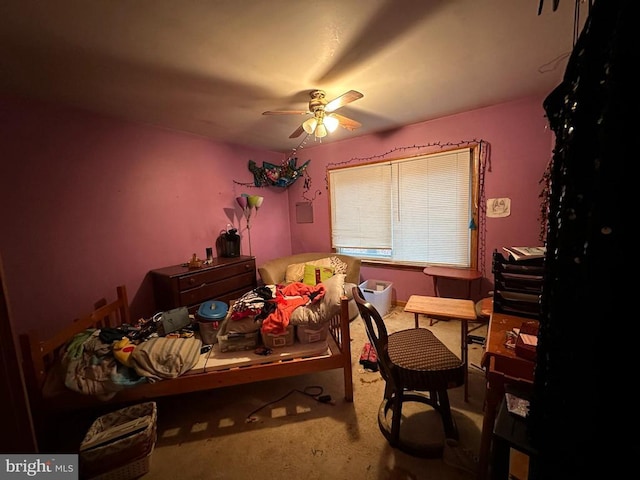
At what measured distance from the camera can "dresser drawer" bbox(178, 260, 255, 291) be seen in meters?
2.66

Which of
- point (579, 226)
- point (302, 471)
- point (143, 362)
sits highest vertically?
point (579, 226)

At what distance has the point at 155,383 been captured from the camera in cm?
156

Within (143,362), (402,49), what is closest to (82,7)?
(402,49)

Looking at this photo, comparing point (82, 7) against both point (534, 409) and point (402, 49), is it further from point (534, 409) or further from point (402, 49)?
point (534, 409)

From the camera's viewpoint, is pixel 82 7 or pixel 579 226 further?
pixel 82 7

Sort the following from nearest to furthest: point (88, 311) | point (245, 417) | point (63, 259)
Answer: point (245, 417) < point (63, 259) < point (88, 311)

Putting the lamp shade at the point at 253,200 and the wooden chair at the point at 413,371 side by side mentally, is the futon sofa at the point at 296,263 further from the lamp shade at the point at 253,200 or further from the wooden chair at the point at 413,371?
the wooden chair at the point at 413,371

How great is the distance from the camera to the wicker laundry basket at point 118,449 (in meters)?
1.32

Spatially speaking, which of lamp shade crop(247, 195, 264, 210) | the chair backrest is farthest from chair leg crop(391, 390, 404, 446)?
lamp shade crop(247, 195, 264, 210)

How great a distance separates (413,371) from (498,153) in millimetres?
2599

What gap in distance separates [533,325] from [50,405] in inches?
105

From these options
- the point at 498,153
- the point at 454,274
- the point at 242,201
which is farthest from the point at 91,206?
the point at 498,153

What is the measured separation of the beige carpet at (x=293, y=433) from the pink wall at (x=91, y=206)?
4.11 ft

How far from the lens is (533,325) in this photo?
1.20 metres
